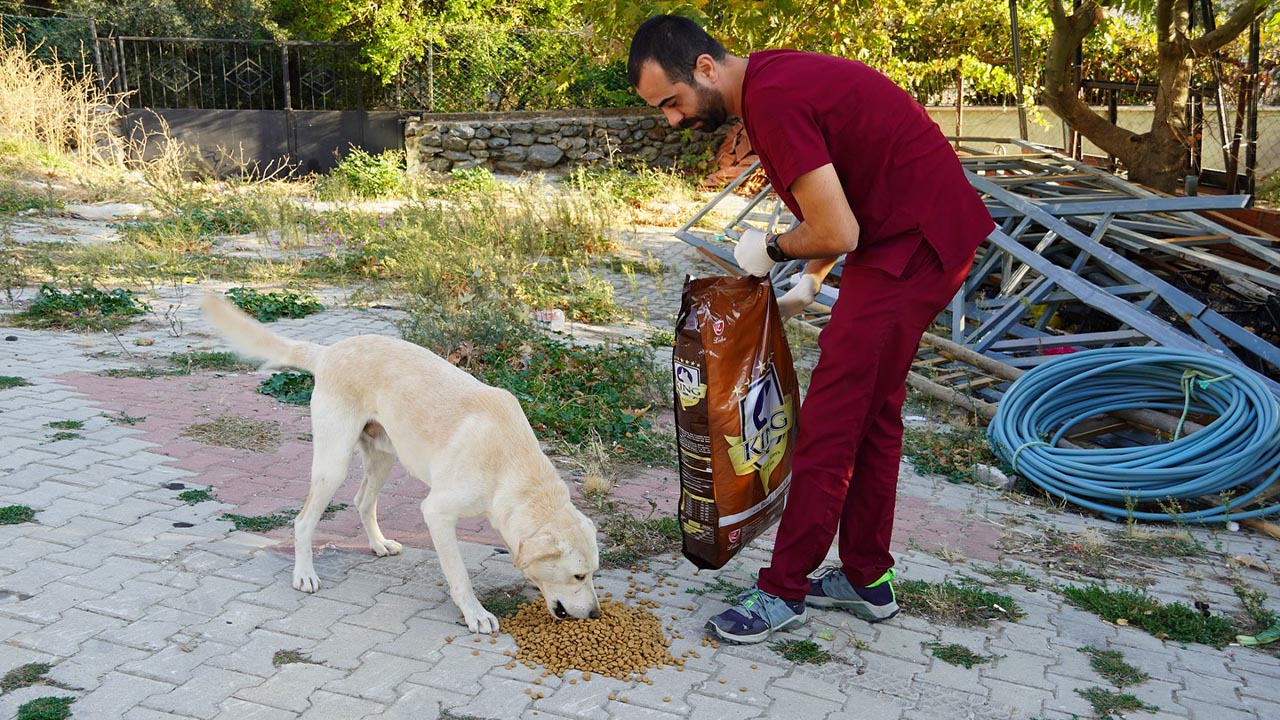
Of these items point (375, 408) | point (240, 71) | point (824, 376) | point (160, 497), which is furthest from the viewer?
point (240, 71)

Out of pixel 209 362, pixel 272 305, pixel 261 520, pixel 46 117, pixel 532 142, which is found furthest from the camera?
pixel 532 142

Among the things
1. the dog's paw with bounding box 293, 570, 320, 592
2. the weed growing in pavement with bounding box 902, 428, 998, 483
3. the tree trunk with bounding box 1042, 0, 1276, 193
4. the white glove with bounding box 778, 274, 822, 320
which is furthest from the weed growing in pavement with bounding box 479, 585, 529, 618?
the tree trunk with bounding box 1042, 0, 1276, 193

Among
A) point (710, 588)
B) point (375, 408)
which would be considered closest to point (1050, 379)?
point (710, 588)

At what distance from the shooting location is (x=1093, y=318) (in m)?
8.07

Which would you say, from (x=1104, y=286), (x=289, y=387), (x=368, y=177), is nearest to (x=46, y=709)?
(x=289, y=387)

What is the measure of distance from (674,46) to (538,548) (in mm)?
1757

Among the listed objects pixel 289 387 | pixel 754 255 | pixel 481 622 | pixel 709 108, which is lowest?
pixel 481 622

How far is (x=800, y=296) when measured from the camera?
3689 mm

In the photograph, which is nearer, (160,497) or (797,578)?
(797,578)

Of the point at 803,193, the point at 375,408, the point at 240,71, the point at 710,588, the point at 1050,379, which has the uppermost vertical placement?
the point at 240,71

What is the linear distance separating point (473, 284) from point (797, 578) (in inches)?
201

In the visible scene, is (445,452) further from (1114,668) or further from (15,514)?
(1114,668)

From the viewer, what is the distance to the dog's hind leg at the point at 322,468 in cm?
373

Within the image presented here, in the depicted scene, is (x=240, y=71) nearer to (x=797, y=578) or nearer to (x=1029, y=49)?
(x=1029, y=49)
